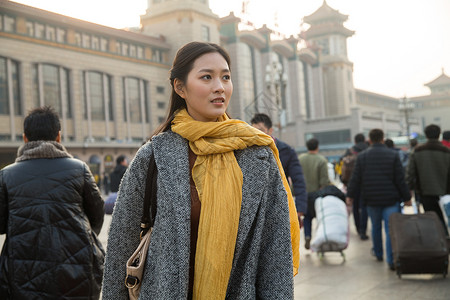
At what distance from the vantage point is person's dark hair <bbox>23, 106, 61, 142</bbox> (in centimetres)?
342

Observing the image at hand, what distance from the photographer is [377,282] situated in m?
5.67

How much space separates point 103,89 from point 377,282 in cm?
3908

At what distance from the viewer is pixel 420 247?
5.74 meters

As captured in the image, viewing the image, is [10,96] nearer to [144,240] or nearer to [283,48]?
[144,240]

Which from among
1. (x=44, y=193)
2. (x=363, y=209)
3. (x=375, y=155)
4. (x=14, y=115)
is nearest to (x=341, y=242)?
(x=375, y=155)

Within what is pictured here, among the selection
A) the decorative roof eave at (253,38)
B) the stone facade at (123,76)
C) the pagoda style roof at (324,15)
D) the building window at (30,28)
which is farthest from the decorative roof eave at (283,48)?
the building window at (30,28)

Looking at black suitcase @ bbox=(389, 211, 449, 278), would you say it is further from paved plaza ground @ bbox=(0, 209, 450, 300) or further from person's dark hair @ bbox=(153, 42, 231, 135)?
person's dark hair @ bbox=(153, 42, 231, 135)

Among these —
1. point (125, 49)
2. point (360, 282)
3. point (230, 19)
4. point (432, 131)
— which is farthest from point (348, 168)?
point (230, 19)

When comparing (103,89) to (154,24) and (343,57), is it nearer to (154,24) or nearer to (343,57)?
(154,24)

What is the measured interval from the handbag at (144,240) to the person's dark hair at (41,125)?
5.81ft

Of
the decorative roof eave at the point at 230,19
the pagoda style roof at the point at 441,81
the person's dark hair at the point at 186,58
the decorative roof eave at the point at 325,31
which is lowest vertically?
the person's dark hair at the point at 186,58

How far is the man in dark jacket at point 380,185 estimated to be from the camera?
676cm

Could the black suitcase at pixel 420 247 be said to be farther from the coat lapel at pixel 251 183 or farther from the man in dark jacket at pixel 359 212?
the coat lapel at pixel 251 183

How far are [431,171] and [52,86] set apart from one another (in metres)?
35.4
